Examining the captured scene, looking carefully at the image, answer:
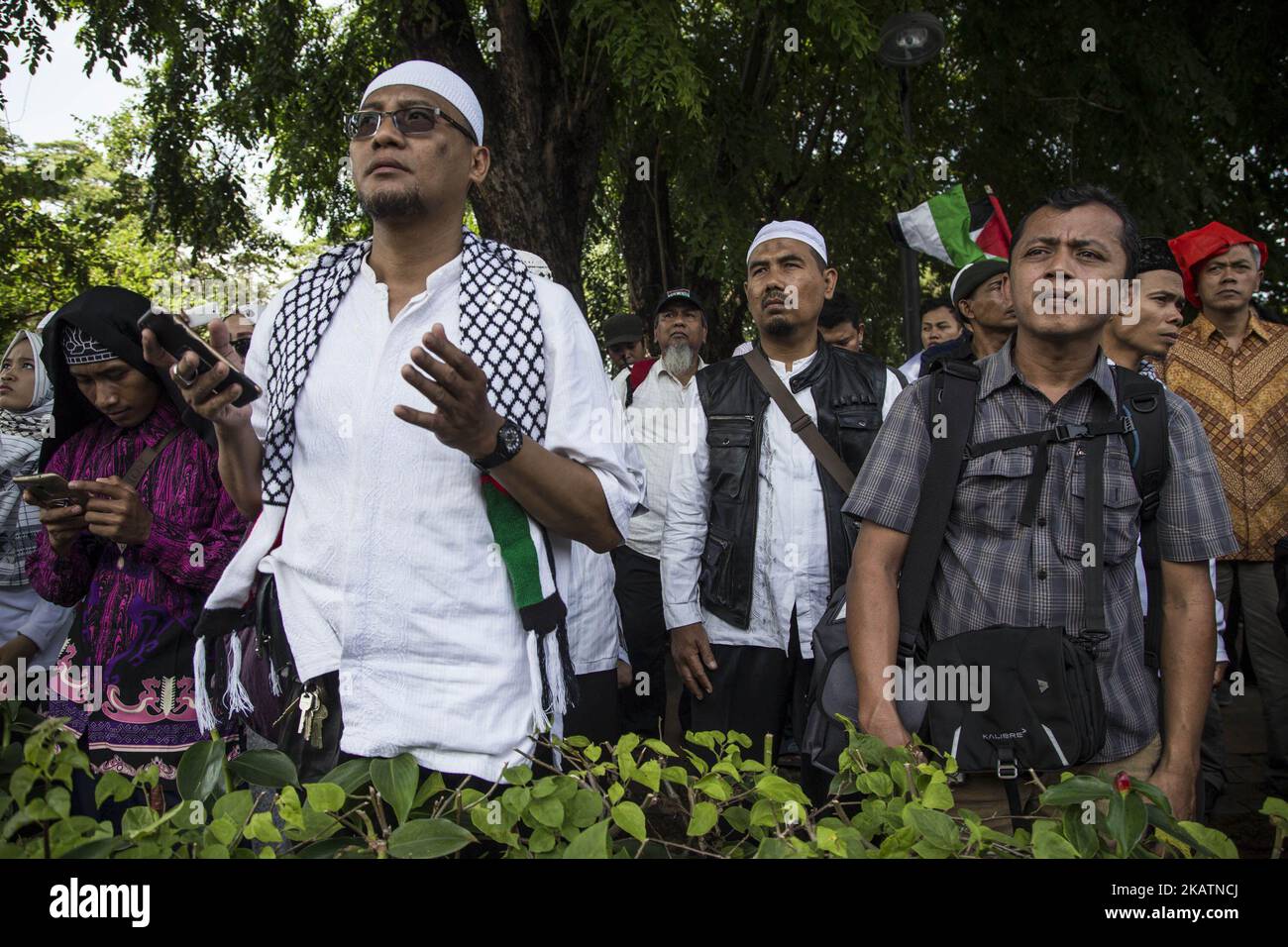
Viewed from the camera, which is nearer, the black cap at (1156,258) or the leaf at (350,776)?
the leaf at (350,776)

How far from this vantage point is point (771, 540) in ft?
12.4

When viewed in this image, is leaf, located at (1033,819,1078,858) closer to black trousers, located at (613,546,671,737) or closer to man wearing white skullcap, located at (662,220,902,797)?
man wearing white skullcap, located at (662,220,902,797)

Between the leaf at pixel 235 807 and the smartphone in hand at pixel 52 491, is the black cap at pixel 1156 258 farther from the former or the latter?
the leaf at pixel 235 807

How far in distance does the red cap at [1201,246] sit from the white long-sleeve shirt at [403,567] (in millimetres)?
3938

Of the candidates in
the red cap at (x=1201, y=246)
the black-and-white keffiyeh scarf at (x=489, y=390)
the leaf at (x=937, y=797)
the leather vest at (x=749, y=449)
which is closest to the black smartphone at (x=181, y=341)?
the black-and-white keffiyeh scarf at (x=489, y=390)

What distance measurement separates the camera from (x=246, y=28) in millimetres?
10062

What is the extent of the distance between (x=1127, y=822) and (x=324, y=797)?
0.94 meters

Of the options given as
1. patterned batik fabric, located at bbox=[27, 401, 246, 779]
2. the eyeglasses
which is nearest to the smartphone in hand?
patterned batik fabric, located at bbox=[27, 401, 246, 779]

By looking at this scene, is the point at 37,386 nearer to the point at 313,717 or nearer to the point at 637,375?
the point at 637,375

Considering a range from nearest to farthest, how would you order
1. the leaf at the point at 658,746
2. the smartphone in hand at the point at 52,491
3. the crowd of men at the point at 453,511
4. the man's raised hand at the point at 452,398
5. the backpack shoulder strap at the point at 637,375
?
the leaf at the point at 658,746
the man's raised hand at the point at 452,398
the crowd of men at the point at 453,511
the smartphone in hand at the point at 52,491
the backpack shoulder strap at the point at 637,375

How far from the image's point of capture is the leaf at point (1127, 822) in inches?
50.5

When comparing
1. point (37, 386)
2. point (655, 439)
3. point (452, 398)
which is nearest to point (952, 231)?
point (655, 439)
